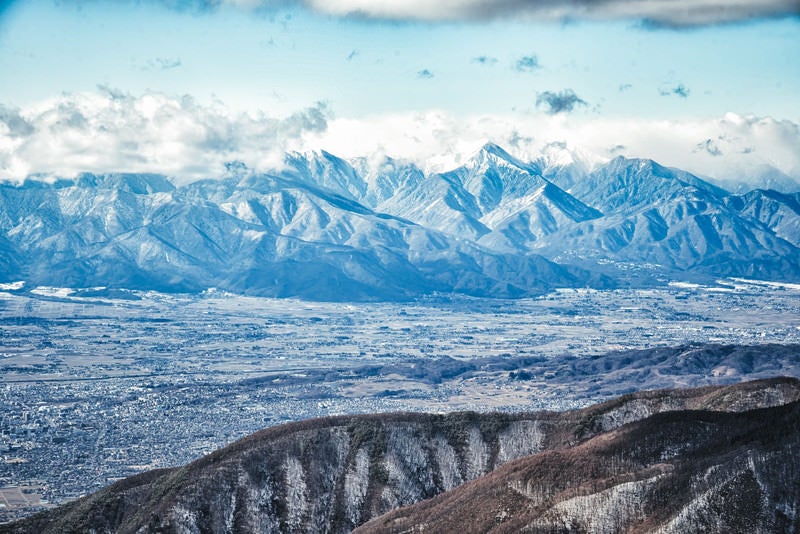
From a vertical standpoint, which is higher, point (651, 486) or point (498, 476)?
point (651, 486)

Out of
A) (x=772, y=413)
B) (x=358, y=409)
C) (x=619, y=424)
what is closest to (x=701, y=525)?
(x=772, y=413)

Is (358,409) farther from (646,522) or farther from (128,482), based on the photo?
(646,522)

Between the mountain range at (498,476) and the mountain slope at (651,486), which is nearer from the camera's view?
the mountain slope at (651,486)

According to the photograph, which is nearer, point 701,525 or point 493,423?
point 701,525

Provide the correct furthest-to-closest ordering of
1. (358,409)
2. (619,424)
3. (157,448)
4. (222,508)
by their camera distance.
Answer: (358,409) → (157,448) → (619,424) → (222,508)

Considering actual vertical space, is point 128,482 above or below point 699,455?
below

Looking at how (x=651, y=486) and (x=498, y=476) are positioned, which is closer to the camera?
(x=651, y=486)

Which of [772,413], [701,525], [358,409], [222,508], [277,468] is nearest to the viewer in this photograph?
[701,525]

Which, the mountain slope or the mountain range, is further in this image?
the mountain range
